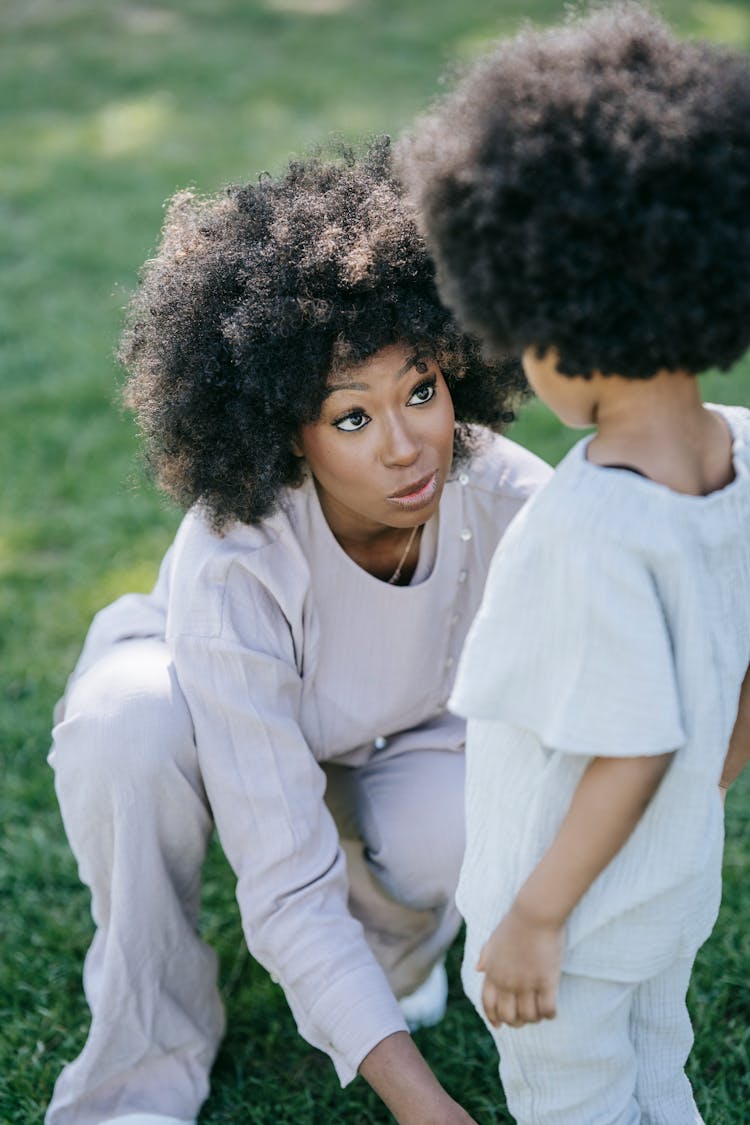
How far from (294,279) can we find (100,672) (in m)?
0.69

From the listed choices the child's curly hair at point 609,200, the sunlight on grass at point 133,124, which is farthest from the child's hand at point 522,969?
the sunlight on grass at point 133,124

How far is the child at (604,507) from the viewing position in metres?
1.19

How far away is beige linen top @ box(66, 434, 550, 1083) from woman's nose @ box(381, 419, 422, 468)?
240 mm

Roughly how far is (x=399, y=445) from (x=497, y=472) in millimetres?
365

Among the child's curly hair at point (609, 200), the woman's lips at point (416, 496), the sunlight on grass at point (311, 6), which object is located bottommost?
the woman's lips at point (416, 496)

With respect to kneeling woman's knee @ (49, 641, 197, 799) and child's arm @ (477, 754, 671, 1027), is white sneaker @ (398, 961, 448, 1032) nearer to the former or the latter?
kneeling woman's knee @ (49, 641, 197, 799)

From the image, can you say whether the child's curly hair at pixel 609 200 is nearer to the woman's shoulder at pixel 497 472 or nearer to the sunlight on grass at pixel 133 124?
the woman's shoulder at pixel 497 472

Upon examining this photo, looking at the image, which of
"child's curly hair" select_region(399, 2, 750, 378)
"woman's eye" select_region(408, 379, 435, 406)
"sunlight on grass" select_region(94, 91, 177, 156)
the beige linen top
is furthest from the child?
"sunlight on grass" select_region(94, 91, 177, 156)

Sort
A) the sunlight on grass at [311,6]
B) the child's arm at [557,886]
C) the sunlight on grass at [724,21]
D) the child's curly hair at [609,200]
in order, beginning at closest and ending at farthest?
1. the child's curly hair at [609,200]
2. the child's arm at [557,886]
3. the sunlight on grass at [724,21]
4. the sunlight on grass at [311,6]

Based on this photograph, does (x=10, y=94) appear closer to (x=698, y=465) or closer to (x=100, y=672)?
(x=100, y=672)

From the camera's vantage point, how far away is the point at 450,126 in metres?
1.29

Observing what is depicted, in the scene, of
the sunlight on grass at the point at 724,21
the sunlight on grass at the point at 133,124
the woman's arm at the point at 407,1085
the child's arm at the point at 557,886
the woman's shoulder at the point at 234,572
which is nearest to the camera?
the child's arm at the point at 557,886

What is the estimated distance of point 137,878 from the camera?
1.94m

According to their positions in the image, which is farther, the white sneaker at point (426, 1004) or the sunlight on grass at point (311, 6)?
the sunlight on grass at point (311, 6)
